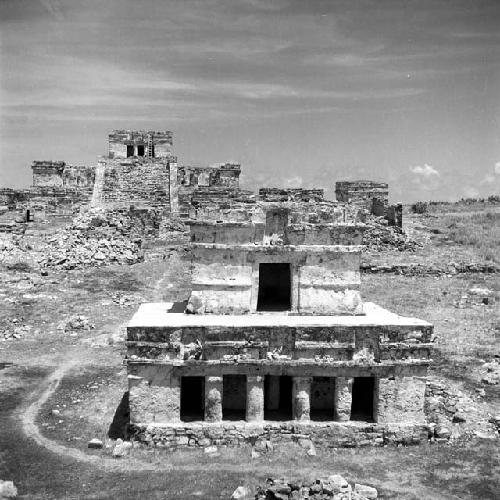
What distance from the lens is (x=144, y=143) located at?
3978 centimetres

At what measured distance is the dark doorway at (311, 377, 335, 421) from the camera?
40.3 feet

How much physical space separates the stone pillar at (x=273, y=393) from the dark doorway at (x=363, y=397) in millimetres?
1589

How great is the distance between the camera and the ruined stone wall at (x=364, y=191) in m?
38.0

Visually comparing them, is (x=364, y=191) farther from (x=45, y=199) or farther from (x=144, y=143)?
(x=45, y=199)

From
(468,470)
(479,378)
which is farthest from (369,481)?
(479,378)

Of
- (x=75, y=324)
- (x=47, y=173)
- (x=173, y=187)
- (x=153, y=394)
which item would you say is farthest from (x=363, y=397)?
(x=47, y=173)

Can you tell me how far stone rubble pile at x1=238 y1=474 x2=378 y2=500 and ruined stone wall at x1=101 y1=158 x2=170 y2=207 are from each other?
26512mm

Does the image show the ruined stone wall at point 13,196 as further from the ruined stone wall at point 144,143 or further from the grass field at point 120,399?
the grass field at point 120,399

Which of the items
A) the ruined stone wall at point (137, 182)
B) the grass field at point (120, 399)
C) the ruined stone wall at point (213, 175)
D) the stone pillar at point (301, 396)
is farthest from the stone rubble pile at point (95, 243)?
the stone pillar at point (301, 396)

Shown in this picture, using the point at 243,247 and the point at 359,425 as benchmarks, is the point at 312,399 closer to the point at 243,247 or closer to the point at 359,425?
the point at 359,425

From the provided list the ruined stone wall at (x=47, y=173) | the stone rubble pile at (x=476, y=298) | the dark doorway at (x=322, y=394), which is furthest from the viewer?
the ruined stone wall at (x=47, y=173)

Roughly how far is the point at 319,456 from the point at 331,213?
15.9 feet

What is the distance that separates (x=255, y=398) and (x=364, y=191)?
94.7ft

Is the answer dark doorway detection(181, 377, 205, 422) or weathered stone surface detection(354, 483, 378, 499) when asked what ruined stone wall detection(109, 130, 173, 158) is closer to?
dark doorway detection(181, 377, 205, 422)
